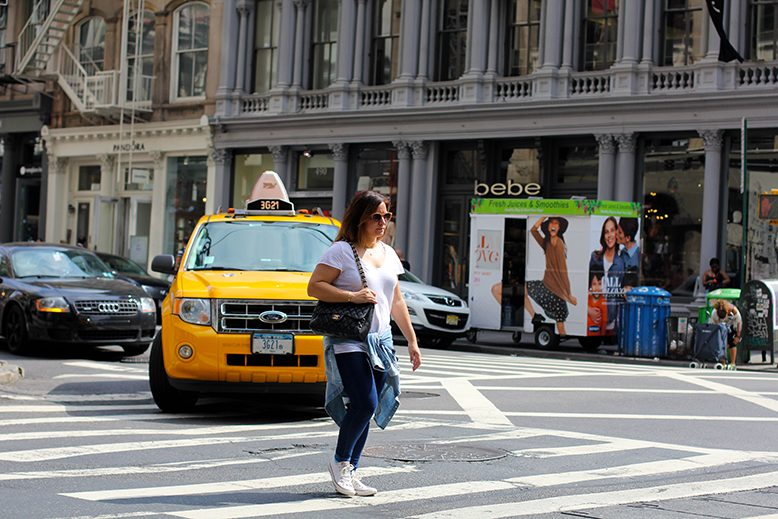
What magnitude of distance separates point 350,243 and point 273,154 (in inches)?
962

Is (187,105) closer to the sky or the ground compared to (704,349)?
closer to the sky

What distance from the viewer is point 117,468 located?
669 cm

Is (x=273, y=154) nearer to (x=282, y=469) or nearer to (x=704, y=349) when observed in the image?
(x=704, y=349)

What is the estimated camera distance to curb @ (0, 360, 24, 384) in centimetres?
1123

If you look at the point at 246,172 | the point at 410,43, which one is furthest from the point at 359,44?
the point at 246,172

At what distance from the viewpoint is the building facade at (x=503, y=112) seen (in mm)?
22812

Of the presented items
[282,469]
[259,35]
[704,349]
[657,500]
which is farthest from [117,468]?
[259,35]

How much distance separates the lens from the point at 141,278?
73.7 ft

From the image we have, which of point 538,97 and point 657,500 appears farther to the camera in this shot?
point 538,97

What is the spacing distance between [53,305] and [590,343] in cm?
1089

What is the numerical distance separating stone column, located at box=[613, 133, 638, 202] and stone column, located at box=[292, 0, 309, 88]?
10445 mm

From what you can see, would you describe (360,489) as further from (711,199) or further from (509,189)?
(509,189)

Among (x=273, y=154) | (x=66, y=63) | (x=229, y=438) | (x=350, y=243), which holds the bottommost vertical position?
(x=229, y=438)

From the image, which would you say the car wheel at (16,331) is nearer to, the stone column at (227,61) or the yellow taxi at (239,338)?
the yellow taxi at (239,338)
